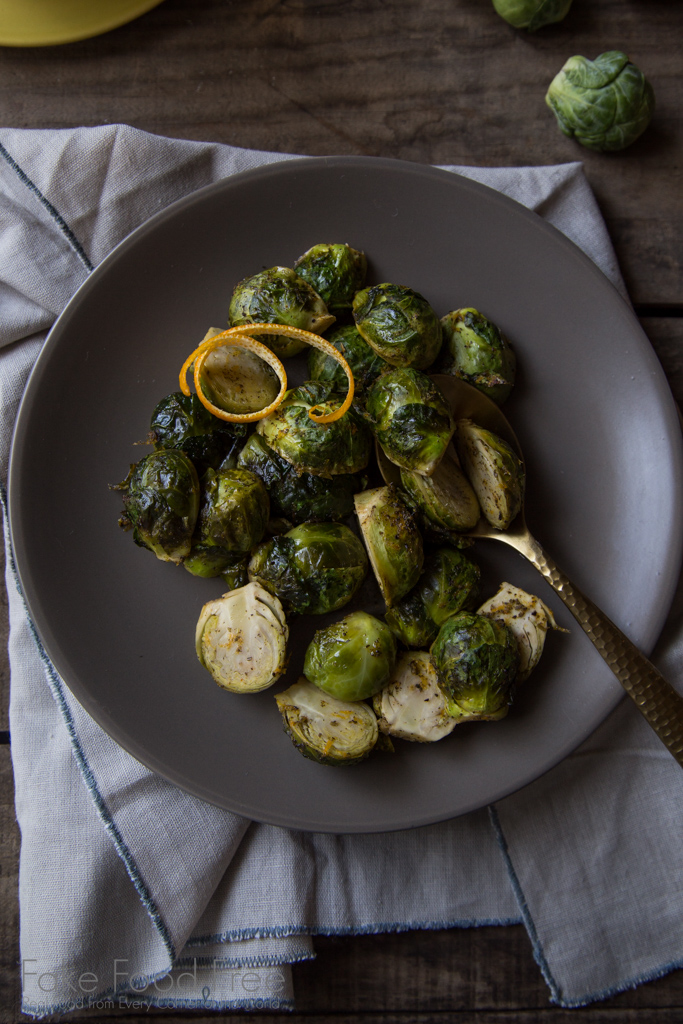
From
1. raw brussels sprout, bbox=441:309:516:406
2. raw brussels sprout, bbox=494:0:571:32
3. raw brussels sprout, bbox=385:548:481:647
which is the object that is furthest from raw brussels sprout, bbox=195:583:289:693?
raw brussels sprout, bbox=494:0:571:32

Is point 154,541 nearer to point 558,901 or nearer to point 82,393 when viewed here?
point 82,393

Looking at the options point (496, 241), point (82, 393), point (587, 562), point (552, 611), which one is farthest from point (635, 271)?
point (82, 393)

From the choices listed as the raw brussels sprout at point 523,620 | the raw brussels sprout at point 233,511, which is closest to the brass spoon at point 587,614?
the raw brussels sprout at point 523,620

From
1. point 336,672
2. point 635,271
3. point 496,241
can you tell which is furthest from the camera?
point 635,271

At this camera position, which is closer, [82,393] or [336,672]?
[336,672]

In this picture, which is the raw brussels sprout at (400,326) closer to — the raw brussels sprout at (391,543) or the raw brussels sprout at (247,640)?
the raw brussels sprout at (391,543)

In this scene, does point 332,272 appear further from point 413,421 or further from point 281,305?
point 413,421

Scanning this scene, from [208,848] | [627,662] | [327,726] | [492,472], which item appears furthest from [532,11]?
[208,848]
